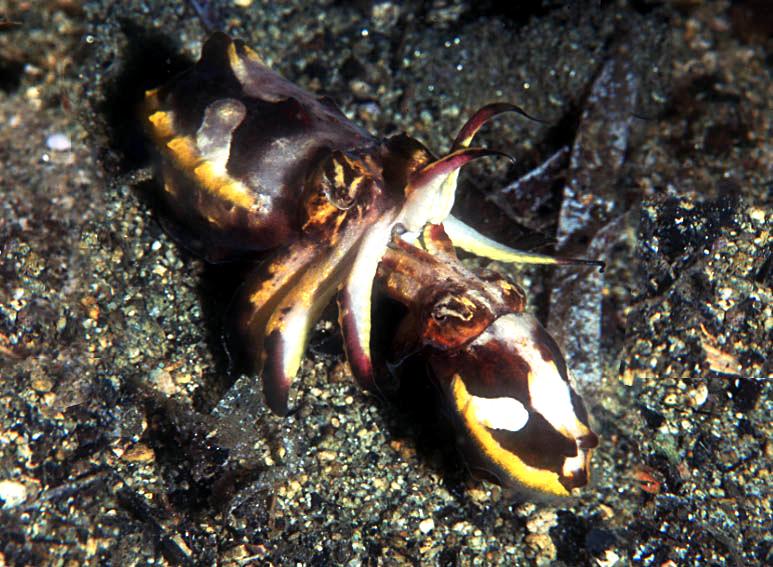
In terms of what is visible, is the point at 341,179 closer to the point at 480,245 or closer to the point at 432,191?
the point at 432,191

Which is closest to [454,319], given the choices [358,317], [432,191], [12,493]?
[358,317]

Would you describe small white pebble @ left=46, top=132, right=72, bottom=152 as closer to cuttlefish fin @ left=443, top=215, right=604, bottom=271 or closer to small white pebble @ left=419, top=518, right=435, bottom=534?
cuttlefish fin @ left=443, top=215, right=604, bottom=271

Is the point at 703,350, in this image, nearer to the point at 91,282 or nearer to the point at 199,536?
the point at 199,536

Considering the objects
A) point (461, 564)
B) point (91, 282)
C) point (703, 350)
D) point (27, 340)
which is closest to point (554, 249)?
point (703, 350)

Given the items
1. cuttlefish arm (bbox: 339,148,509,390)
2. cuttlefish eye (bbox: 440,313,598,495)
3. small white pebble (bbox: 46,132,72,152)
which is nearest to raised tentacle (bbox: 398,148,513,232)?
cuttlefish arm (bbox: 339,148,509,390)

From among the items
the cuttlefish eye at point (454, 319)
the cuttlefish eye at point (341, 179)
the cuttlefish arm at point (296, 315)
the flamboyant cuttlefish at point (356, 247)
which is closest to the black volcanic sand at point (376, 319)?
the cuttlefish arm at point (296, 315)
